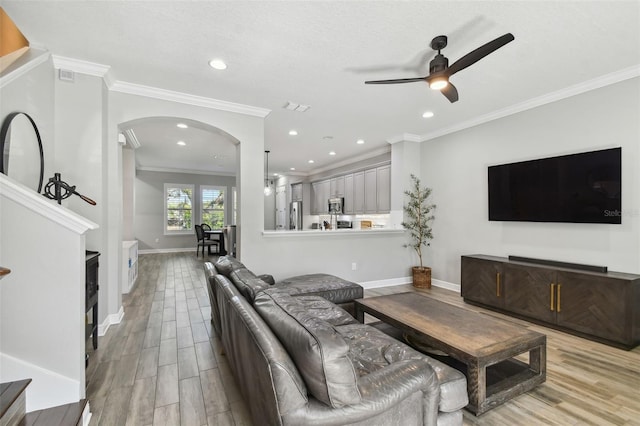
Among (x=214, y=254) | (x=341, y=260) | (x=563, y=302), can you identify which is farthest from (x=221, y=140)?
(x=563, y=302)

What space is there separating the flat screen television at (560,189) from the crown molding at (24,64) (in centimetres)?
537

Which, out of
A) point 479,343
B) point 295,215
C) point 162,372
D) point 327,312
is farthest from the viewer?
point 295,215

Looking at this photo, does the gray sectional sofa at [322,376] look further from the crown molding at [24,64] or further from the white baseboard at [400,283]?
the white baseboard at [400,283]

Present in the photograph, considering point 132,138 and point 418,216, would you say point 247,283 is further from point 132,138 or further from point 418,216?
point 132,138

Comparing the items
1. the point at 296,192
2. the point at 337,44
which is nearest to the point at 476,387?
the point at 337,44

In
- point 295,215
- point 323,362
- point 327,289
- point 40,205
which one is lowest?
point 327,289

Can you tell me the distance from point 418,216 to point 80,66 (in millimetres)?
5164

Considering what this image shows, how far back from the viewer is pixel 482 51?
82.3 inches

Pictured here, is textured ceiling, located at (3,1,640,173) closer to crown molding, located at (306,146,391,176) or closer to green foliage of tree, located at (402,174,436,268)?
green foliage of tree, located at (402,174,436,268)

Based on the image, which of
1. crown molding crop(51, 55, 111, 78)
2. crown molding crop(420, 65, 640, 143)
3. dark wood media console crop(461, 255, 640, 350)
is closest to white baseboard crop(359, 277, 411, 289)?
dark wood media console crop(461, 255, 640, 350)

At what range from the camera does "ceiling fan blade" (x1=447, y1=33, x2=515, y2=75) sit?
1.94m

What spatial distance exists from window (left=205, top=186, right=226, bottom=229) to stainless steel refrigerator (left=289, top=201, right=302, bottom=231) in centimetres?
246

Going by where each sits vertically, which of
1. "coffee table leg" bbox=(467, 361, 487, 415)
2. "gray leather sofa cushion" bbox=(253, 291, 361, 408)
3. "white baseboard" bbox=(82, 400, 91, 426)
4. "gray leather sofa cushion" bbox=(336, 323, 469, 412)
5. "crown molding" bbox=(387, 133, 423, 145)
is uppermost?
"crown molding" bbox=(387, 133, 423, 145)

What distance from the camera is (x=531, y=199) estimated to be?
3.76 metres
